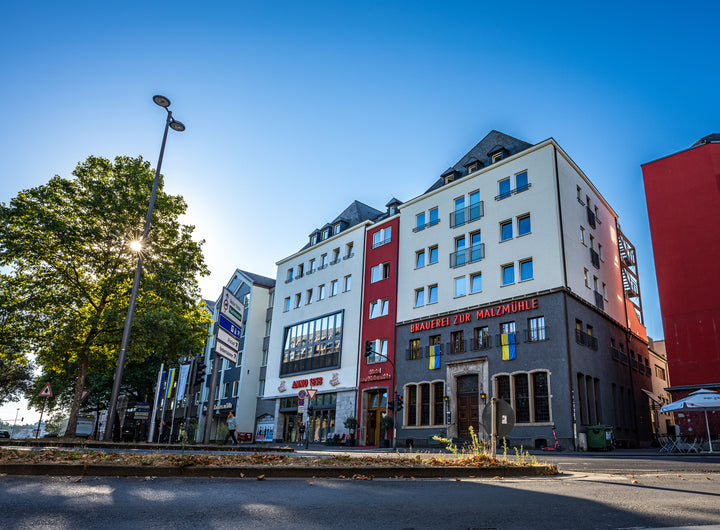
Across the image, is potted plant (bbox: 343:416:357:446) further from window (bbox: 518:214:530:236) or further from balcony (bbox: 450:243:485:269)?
window (bbox: 518:214:530:236)

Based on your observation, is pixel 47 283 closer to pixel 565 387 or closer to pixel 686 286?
pixel 565 387

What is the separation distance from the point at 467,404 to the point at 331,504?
84.5ft

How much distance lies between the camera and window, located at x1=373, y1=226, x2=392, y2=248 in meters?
39.2

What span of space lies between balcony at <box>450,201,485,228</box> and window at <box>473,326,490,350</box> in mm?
7082

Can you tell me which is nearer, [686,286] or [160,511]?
[160,511]

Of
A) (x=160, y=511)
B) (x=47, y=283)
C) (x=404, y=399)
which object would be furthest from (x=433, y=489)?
(x=404, y=399)

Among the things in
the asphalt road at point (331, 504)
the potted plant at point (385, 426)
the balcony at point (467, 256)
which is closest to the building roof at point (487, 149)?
the balcony at point (467, 256)

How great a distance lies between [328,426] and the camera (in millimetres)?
38812

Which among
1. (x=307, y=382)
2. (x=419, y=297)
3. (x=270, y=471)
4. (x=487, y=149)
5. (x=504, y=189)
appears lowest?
(x=270, y=471)

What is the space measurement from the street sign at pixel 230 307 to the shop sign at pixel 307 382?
28.5m

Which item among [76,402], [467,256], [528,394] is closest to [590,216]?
[467,256]

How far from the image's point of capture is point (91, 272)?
25.5 metres

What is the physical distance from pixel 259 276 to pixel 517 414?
1460 inches

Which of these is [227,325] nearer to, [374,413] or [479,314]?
[479,314]
